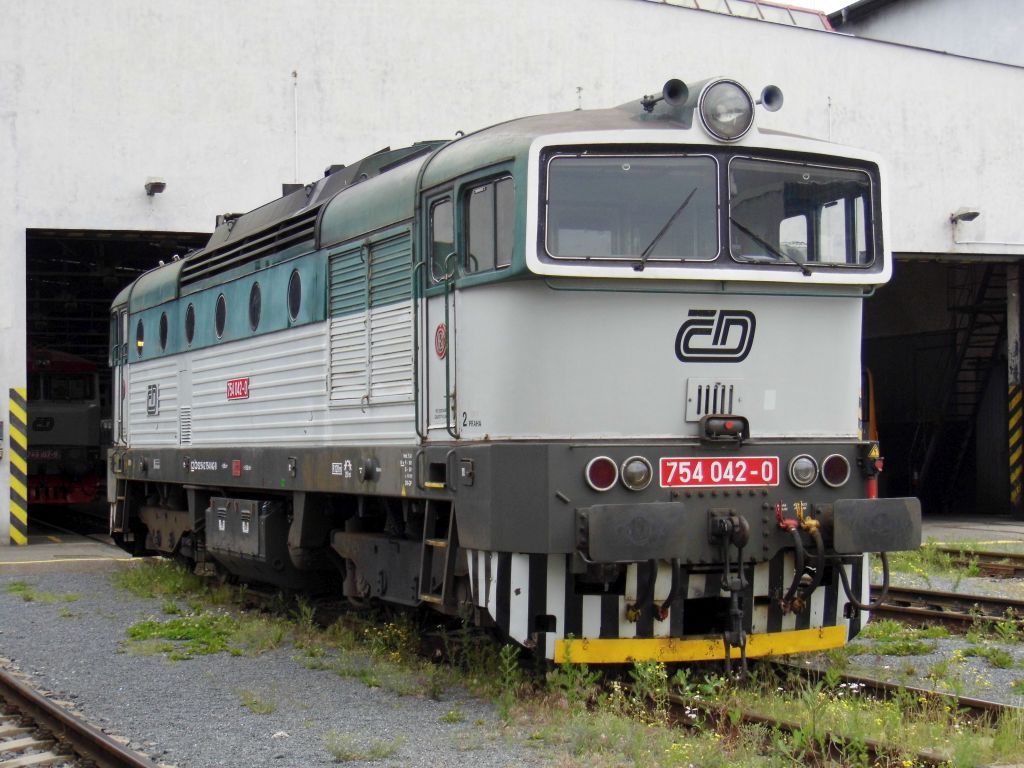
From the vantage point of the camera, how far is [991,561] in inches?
589

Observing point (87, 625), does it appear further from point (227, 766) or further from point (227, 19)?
point (227, 19)

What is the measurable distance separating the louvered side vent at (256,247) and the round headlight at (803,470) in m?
4.09

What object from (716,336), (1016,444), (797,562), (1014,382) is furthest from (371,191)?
(1016,444)

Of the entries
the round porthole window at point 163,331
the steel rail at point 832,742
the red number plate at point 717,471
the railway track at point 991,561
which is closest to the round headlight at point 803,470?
the red number plate at point 717,471

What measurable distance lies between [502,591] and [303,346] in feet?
11.1

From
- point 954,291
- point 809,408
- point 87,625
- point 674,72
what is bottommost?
point 87,625

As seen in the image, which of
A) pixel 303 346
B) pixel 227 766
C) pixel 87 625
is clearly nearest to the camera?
pixel 227 766

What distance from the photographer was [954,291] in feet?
83.2

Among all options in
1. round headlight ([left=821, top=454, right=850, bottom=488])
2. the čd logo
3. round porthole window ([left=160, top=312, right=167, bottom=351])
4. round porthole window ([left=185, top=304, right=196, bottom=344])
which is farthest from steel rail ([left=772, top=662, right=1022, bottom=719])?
round porthole window ([left=160, top=312, right=167, bottom=351])

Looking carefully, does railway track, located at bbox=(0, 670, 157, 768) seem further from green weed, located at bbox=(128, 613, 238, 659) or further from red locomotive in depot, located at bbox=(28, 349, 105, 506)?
red locomotive in depot, located at bbox=(28, 349, 105, 506)

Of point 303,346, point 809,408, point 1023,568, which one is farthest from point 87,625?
point 1023,568

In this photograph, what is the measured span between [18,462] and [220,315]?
743 cm

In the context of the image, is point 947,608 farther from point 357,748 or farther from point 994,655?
point 357,748

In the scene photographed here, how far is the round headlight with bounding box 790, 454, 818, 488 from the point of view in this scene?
7547 mm
